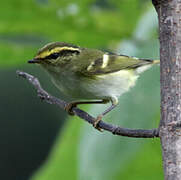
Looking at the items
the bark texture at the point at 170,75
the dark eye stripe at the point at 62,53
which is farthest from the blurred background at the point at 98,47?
the bark texture at the point at 170,75

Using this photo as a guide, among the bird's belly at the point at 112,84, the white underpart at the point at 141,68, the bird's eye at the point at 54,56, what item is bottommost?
the bird's belly at the point at 112,84

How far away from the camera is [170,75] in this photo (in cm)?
132

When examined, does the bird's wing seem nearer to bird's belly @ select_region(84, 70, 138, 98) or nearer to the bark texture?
bird's belly @ select_region(84, 70, 138, 98)

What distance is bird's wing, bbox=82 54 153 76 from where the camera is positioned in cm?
277

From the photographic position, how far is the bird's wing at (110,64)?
2769mm

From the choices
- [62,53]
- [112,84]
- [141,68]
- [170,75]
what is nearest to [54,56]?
[62,53]

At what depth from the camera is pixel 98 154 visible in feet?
5.61

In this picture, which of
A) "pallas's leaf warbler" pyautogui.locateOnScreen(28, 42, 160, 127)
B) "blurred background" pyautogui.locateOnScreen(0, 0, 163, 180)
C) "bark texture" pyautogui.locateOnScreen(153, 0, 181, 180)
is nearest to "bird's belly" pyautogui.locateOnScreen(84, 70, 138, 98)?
"pallas's leaf warbler" pyautogui.locateOnScreen(28, 42, 160, 127)

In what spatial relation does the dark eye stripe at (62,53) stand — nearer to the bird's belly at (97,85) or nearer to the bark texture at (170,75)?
the bird's belly at (97,85)

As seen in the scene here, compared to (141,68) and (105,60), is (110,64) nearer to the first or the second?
(105,60)

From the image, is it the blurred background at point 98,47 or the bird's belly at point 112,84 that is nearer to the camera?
the blurred background at point 98,47

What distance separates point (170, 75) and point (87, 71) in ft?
4.74

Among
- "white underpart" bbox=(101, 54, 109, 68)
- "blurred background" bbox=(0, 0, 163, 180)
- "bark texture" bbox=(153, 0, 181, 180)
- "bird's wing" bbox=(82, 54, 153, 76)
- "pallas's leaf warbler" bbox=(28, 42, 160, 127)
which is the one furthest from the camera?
"white underpart" bbox=(101, 54, 109, 68)

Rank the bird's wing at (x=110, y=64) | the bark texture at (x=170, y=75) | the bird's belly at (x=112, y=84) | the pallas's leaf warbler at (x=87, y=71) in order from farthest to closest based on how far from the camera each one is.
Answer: the bird's wing at (x=110, y=64) < the bird's belly at (x=112, y=84) < the pallas's leaf warbler at (x=87, y=71) < the bark texture at (x=170, y=75)
